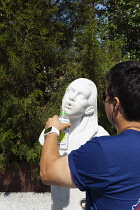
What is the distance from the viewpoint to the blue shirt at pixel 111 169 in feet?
2.48

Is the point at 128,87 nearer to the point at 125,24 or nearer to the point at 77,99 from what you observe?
the point at 77,99

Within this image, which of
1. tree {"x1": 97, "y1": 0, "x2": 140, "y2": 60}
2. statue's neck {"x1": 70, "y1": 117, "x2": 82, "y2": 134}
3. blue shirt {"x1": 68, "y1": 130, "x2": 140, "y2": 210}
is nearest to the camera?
blue shirt {"x1": 68, "y1": 130, "x2": 140, "y2": 210}

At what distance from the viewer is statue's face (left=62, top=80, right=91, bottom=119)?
180 cm

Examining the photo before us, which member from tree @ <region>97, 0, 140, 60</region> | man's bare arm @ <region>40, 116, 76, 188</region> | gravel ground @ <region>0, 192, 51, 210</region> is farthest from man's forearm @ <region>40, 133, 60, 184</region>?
tree @ <region>97, 0, 140, 60</region>

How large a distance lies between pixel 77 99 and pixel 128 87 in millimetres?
1007

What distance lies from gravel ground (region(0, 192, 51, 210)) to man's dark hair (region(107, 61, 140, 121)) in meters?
3.16

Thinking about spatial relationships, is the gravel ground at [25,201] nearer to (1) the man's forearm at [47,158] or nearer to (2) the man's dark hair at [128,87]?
(1) the man's forearm at [47,158]

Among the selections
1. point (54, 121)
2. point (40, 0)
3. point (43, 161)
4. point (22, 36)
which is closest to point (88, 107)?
point (54, 121)

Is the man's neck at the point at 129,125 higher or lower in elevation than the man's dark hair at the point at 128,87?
lower

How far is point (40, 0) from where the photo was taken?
12.1 ft

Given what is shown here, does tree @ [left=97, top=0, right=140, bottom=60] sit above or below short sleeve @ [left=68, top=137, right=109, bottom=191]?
above

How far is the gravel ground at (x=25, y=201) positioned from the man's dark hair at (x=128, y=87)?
10.4ft

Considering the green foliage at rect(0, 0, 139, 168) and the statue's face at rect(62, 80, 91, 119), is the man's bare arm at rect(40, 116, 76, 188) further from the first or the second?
the green foliage at rect(0, 0, 139, 168)

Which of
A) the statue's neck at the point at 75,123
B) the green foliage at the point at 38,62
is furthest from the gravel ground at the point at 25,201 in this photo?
the statue's neck at the point at 75,123
